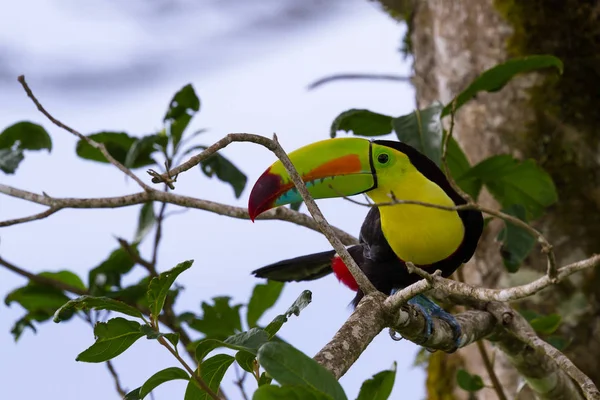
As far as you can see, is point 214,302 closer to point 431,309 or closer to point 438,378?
point 431,309

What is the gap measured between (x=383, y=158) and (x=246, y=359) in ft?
3.32

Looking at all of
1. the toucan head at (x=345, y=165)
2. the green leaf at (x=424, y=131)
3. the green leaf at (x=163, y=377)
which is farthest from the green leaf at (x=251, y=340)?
the green leaf at (x=424, y=131)

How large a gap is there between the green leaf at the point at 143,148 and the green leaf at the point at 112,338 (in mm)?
1191

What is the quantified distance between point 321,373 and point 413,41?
2727 millimetres

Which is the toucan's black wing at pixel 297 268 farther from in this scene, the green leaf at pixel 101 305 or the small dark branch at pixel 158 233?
the green leaf at pixel 101 305

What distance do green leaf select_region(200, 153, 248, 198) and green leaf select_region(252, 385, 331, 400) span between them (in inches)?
59.9

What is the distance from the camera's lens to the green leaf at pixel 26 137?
238 centimetres

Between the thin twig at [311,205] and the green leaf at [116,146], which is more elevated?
the green leaf at [116,146]

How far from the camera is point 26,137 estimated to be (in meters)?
2.39

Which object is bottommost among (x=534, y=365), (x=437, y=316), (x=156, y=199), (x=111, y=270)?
(x=534, y=365)

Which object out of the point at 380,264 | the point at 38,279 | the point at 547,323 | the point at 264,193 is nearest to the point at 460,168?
the point at 380,264

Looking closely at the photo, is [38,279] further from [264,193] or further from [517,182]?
[517,182]

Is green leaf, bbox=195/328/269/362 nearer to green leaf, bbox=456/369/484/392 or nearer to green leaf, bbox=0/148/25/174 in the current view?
green leaf, bbox=0/148/25/174

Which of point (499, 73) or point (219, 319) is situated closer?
point (499, 73)
